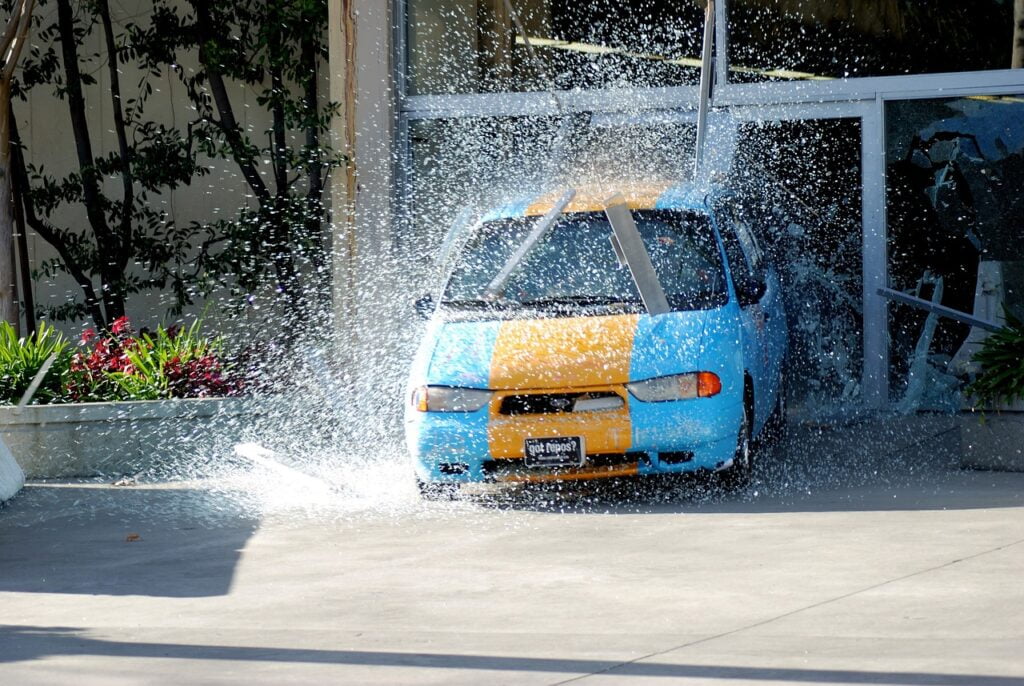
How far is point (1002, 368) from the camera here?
31.0 feet

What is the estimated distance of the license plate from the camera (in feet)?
27.1

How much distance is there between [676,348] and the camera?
8.45 m

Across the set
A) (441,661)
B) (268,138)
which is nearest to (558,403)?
(441,661)

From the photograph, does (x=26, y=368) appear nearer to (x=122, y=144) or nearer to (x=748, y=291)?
(x=122, y=144)

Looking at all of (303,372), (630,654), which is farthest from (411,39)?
(630,654)

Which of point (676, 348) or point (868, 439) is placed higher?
point (676, 348)

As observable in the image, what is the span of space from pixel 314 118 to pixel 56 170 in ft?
11.6

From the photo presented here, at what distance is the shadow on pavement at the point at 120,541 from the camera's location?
6.90m

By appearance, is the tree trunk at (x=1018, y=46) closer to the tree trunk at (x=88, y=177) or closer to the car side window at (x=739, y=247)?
the car side window at (x=739, y=247)

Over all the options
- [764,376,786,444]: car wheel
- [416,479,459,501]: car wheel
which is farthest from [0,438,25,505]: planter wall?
[764,376,786,444]: car wheel

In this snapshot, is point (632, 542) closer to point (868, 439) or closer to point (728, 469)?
point (728, 469)

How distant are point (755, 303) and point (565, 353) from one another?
5.14ft

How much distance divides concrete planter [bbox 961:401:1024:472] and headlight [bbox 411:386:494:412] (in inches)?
122

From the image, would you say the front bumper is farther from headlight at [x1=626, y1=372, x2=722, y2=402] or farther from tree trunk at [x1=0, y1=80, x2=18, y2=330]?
tree trunk at [x1=0, y1=80, x2=18, y2=330]
